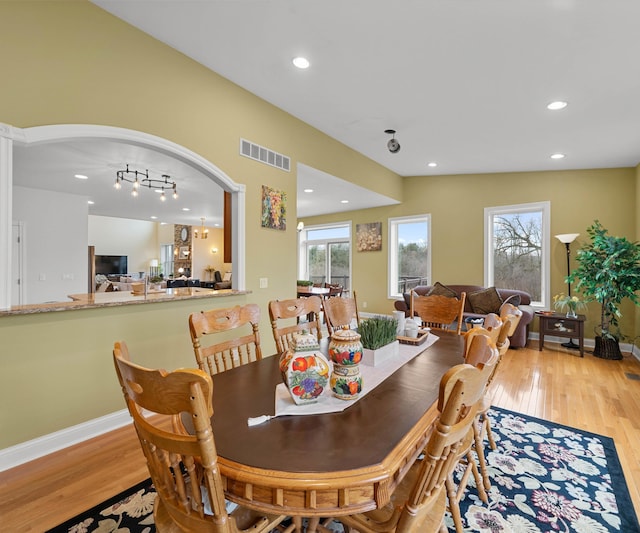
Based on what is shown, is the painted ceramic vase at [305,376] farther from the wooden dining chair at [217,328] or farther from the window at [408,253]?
the window at [408,253]

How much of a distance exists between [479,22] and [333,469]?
2.84 meters

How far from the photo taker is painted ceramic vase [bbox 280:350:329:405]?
116 centimetres

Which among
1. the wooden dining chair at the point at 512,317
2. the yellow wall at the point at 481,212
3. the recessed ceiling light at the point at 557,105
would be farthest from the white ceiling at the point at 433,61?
the wooden dining chair at the point at 512,317

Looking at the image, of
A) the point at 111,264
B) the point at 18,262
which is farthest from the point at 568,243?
the point at 111,264

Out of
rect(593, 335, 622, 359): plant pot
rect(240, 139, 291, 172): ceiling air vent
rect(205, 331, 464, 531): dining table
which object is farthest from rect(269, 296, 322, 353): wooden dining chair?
rect(593, 335, 622, 359): plant pot

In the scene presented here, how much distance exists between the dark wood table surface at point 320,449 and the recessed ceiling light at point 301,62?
2.67 m

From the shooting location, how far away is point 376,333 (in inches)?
66.7

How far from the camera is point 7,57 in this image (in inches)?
76.4

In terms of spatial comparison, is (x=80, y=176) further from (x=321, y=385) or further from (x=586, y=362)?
(x=586, y=362)

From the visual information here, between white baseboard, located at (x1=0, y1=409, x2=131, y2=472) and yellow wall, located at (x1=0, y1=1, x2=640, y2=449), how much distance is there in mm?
42

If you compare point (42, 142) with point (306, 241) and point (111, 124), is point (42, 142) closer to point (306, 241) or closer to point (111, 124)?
point (111, 124)

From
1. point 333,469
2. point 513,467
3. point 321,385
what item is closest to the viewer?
point 333,469

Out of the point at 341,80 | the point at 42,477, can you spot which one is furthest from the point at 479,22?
the point at 42,477

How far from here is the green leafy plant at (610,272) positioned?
13.8 feet
